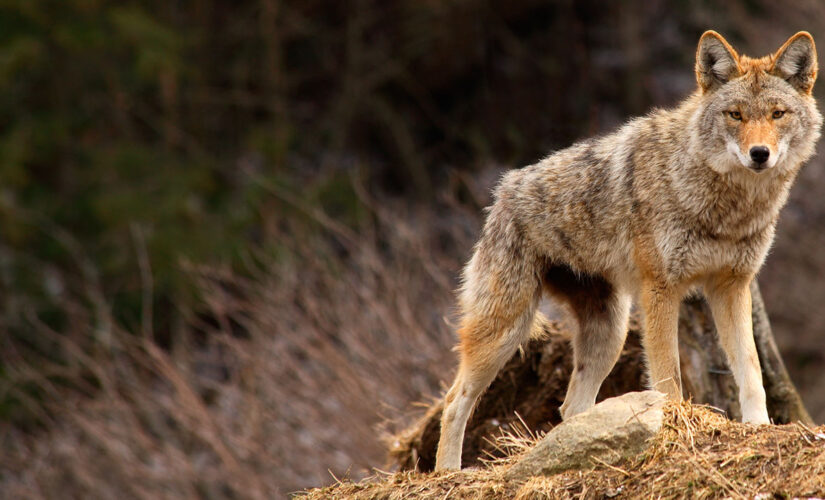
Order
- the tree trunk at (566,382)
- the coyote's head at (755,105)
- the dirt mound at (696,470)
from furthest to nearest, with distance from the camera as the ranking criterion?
the tree trunk at (566,382), the coyote's head at (755,105), the dirt mound at (696,470)

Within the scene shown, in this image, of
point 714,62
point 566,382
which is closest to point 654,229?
point 714,62

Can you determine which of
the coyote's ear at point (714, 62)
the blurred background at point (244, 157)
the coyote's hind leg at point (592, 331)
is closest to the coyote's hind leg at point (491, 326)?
the coyote's hind leg at point (592, 331)

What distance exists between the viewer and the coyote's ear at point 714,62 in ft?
20.1

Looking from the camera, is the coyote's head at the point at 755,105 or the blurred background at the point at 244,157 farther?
the blurred background at the point at 244,157

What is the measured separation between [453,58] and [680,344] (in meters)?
13.5

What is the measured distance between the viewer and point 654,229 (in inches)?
243

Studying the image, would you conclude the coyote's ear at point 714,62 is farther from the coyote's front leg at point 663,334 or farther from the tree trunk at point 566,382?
the tree trunk at point 566,382

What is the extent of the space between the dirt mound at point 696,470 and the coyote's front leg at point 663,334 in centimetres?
44

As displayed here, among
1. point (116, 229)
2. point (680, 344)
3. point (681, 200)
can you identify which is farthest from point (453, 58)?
point (681, 200)

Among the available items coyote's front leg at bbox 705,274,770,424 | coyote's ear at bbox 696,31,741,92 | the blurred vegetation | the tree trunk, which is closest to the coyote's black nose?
coyote's ear at bbox 696,31,741,92

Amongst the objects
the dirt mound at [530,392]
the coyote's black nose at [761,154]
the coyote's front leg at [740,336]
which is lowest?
the dirt mound at [530,392]

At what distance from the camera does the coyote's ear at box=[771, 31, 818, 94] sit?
6062mm

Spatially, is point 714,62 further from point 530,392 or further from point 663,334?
point 530,392

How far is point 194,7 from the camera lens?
21109mm
